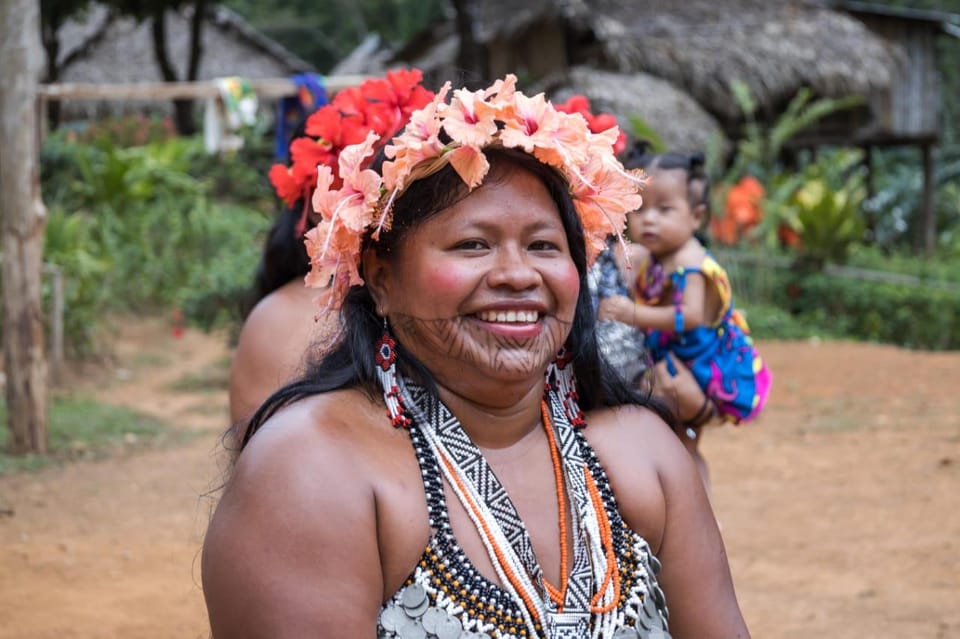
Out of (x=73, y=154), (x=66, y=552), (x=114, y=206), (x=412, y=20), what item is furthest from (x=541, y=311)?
(x=412, y=20)

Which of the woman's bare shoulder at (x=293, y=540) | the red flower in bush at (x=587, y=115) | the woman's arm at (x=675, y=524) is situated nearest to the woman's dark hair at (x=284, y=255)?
the red flower in bush at (x=587, y=115)

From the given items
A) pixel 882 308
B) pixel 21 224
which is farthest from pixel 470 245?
pixel 882 308

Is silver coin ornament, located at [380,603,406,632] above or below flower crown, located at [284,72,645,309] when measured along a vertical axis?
below

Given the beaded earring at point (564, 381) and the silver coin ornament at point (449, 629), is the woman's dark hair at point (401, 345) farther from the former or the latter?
the silver coin ornament at point (449, 629)

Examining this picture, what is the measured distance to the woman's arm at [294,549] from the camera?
1.90 metres

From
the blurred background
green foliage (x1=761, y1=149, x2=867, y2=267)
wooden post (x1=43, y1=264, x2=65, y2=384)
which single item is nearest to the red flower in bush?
the blurred background

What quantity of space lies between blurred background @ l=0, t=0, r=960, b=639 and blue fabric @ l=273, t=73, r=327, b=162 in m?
0.21

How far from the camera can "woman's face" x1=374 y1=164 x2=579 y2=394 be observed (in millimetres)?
2084

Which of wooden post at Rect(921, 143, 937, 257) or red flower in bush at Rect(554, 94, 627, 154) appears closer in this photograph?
red flower in bush at Rect(554, 94, 627, 154)

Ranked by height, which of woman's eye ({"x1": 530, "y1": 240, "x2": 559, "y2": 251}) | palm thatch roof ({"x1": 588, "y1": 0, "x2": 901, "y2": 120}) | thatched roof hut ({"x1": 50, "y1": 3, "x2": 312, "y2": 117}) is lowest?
thatched roof hut ({"x1": 50, "y1": 3, "x2": 312, "y2": 117})

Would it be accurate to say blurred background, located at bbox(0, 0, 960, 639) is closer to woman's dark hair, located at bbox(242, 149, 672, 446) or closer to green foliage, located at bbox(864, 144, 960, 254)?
green foliage, located at bbox(864, 144, 960, 254)

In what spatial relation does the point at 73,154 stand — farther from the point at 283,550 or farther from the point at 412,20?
the point at 412,20

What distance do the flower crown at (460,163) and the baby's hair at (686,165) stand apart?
2.20 metres

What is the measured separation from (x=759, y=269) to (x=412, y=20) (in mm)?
23480
